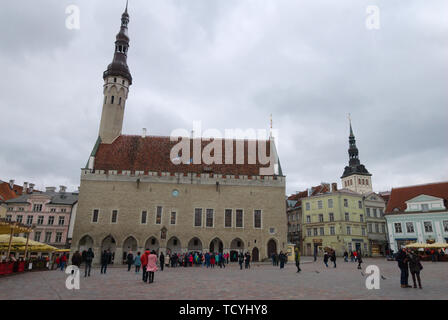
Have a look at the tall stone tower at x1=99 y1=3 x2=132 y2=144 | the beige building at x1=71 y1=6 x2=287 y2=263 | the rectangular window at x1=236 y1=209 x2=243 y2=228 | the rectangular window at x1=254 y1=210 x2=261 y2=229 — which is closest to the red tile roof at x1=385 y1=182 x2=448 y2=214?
the beige building at x1=71 y1=6 x2=287 y2=263

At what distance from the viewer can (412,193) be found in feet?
138

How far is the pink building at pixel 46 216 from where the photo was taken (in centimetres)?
4266

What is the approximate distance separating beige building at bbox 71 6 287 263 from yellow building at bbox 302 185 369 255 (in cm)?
1400

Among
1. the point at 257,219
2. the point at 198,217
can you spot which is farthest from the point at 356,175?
the point at 198,217

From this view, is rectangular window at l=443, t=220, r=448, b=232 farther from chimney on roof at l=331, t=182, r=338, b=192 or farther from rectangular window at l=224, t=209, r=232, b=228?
rectangular window at l=224, t=209, r=232, b=228

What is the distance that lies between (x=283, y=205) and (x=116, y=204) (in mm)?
19648

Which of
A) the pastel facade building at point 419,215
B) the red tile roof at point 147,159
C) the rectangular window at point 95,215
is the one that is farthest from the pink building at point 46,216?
the pastel facade building at point 419,215

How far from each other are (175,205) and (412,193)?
112 ft

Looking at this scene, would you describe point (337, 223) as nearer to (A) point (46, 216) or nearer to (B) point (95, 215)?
(B) point (95, 215)

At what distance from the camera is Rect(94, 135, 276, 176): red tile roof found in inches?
1385

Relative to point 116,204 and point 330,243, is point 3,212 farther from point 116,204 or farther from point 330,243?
point 330,243

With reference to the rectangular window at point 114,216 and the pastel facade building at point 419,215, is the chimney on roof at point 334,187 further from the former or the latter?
the rectangular window at point 114,216
